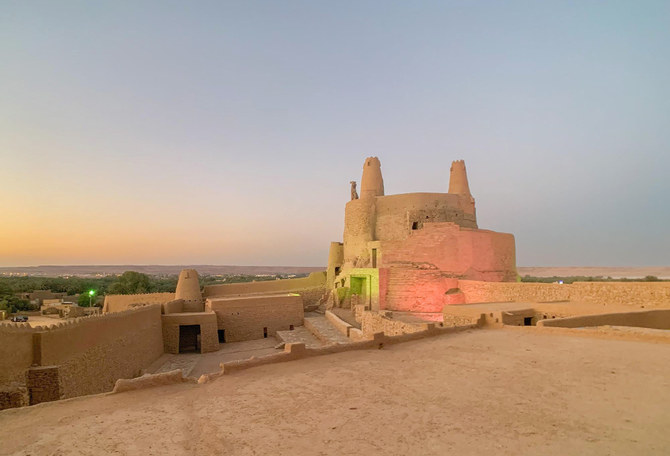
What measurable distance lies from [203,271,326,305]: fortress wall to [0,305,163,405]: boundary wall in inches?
473

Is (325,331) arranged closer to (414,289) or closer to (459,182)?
(414,289)

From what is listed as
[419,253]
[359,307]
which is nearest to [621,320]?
[419,253]

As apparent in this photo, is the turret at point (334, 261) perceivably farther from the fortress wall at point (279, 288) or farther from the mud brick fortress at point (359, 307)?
the fortress wall at point (279, 288)

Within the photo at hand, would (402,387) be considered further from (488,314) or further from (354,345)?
(488,314)

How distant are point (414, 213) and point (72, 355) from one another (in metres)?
19.2

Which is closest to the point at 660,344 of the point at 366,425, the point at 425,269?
the point at 366,425

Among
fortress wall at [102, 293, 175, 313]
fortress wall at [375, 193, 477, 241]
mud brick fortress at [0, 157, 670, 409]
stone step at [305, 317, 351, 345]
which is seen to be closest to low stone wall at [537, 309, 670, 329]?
mud brick fortress at [0, 157, 670, 409]

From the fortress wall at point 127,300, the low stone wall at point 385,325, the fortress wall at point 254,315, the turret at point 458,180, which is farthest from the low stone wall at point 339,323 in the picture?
the turret at point 458,180

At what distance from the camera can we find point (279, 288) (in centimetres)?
2934

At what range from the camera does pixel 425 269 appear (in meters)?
20.5

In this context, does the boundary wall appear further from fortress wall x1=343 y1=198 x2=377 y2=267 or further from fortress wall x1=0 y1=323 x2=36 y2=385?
fortress wall x1=343 y1=198 x2=377 y2=267

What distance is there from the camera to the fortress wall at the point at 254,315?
20.2m

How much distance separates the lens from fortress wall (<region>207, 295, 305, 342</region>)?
66.4ft

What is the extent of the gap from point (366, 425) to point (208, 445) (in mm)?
1599
